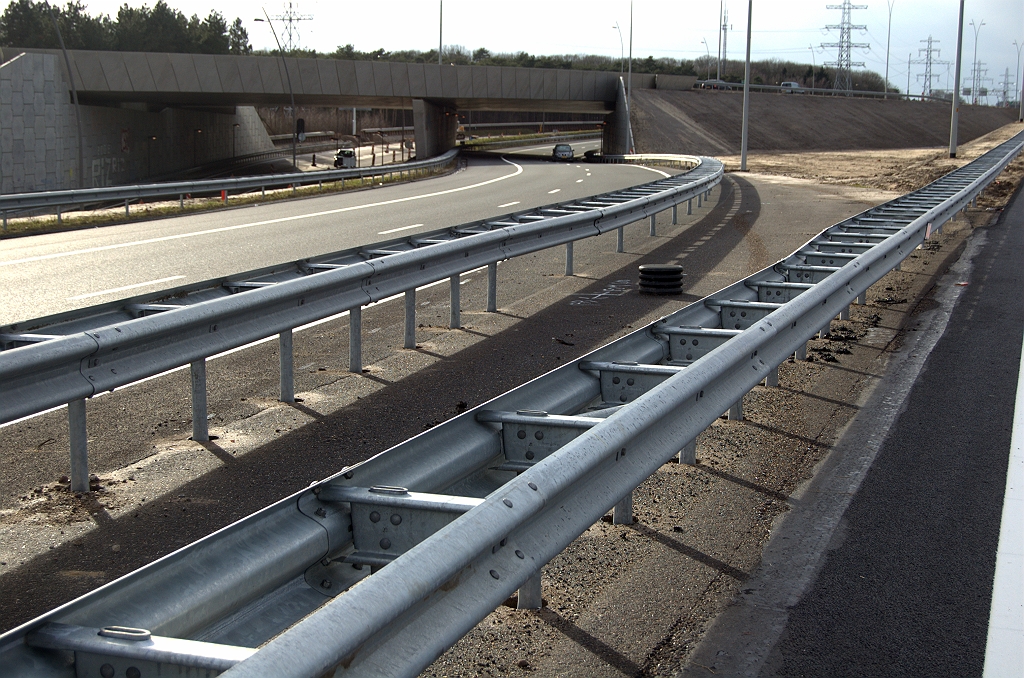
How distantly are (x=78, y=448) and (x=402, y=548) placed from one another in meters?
3.23

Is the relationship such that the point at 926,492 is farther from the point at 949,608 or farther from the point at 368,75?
the point at 368,75

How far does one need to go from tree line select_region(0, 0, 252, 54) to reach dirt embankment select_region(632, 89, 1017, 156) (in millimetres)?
60181

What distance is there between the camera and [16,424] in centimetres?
707

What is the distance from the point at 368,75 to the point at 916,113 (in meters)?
63.7

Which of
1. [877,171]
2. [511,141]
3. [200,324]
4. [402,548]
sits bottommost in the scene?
[402,548]

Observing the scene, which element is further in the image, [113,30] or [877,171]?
[113,30]

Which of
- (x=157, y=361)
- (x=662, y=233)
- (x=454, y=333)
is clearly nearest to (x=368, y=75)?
(x=662, y=233)

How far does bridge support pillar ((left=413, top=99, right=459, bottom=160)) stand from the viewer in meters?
70.9

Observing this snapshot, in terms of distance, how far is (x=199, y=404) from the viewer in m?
6.66

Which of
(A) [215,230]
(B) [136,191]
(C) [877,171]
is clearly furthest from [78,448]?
(C) [877,171]

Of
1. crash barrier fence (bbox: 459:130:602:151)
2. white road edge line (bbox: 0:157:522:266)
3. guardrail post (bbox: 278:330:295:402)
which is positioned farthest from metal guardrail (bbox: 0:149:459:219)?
crash barrier fence (bbox: 459:130:602:151)

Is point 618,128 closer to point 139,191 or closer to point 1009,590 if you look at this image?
point 139,191

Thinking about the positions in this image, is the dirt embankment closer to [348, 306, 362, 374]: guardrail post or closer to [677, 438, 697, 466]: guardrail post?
[348, 306, 362, 374]: guardrail post

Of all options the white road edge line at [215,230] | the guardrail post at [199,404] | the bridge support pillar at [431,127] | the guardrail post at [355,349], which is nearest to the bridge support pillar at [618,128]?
the bridge support pillar at [431,127]
